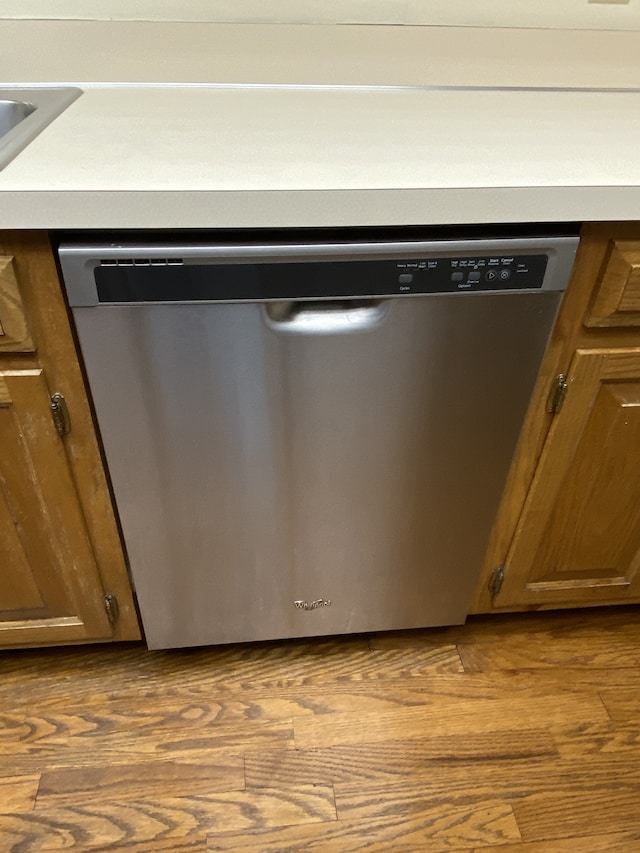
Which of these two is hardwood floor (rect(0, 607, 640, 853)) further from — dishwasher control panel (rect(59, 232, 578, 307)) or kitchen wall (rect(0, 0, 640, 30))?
kitchen wall (rect(0, 0, 640, 30))

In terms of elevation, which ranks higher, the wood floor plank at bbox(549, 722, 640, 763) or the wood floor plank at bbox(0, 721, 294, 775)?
the wood floor plank at bbox(0, 721, 294, 775)

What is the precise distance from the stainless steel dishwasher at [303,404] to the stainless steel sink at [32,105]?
27 cm

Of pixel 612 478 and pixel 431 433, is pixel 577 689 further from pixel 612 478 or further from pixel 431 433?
pixel 431 433

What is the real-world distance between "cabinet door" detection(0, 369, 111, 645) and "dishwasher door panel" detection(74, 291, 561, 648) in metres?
0.07

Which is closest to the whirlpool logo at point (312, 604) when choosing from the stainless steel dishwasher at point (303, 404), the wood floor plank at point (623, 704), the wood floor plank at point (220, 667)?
the stainless steel dishwasher at point (303, 404)

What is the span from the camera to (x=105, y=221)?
697 millimetres

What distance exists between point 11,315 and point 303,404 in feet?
1.23

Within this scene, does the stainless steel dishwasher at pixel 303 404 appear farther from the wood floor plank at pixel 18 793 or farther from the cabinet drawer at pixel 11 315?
the wood floor plank at pixel 18 793

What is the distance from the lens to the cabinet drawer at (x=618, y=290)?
817mm

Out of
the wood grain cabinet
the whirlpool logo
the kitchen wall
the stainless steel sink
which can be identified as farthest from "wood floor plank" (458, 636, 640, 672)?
the kitchen wall

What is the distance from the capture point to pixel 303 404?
0.87m

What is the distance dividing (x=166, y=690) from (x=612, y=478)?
89 cm

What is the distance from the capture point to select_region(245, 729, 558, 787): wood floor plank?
110cm

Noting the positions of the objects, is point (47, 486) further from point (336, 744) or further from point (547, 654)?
point (547, 654)
